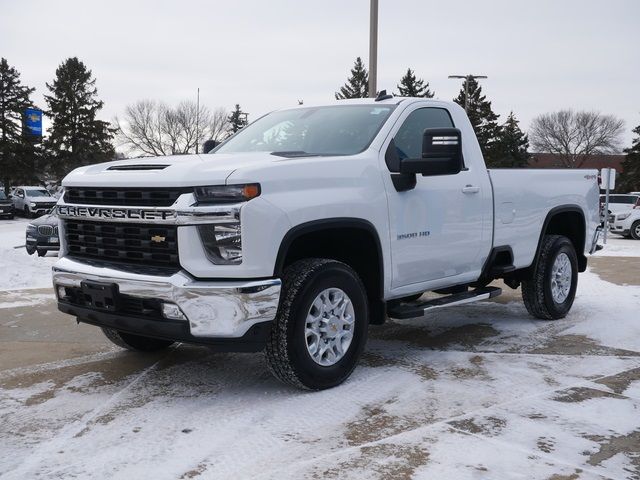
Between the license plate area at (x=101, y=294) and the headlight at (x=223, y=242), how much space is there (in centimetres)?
69

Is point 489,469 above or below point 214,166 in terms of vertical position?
below

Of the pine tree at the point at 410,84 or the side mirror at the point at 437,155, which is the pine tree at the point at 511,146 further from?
the side mirror at the point at 437,155

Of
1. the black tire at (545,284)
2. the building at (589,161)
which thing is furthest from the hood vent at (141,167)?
the building at (589,161)

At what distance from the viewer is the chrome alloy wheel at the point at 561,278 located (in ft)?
23.4

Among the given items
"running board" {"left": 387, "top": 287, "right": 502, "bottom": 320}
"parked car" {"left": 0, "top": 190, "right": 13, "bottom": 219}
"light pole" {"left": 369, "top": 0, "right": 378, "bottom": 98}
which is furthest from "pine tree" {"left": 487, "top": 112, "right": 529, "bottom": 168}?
"running board" {"left": 387, "top": 287, "right": 502, "bottom": 320}

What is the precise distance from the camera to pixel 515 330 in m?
6.75

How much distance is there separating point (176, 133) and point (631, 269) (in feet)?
168

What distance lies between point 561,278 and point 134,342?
14.2ft

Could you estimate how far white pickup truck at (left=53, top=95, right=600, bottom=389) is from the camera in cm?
409

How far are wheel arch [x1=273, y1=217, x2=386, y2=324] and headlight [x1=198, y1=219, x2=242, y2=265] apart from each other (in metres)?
0.34

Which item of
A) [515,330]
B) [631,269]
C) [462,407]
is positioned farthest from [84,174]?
[631,269]

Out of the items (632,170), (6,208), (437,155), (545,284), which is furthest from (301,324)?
(632,170)

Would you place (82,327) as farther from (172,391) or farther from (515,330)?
(515,330)

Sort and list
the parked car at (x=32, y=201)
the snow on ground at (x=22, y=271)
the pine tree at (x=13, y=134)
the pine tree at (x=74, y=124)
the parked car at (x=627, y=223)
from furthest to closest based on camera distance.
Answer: the pine tree at (x=74, y=124) → the pine tree at (x=13, y=134) → the parked car at (x=32, y=201) → the parked car at (x=627, y=223) → the snow on ground at (x=22, y=271)
